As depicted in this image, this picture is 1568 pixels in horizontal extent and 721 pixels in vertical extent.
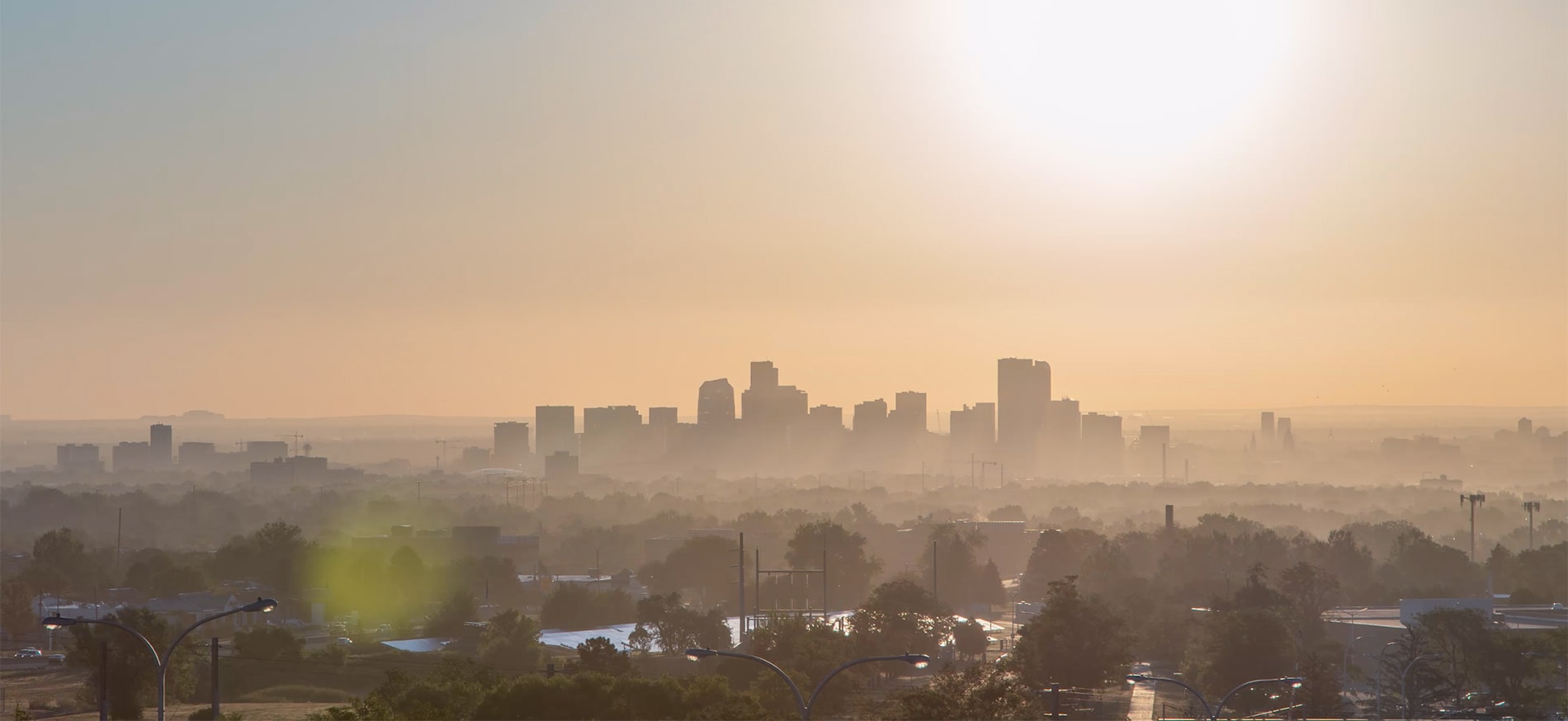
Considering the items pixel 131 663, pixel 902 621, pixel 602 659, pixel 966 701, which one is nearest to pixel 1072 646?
pixel 902 621

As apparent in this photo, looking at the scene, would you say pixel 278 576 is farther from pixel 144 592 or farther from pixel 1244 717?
pixel 1244 717

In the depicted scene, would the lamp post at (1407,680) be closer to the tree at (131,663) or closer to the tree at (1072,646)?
the tree at (1072,646)

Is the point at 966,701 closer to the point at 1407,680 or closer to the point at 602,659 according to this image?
the point at 602,659

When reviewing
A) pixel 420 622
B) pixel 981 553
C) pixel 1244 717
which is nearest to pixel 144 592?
pixel 420 622

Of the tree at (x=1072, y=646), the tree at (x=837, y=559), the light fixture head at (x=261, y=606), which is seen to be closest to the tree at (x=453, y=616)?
the tree at (x=837, y=559)

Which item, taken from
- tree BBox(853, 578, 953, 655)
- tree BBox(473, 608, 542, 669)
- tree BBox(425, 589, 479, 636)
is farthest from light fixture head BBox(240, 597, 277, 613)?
tree BBox(425, 589, 479, 636)
